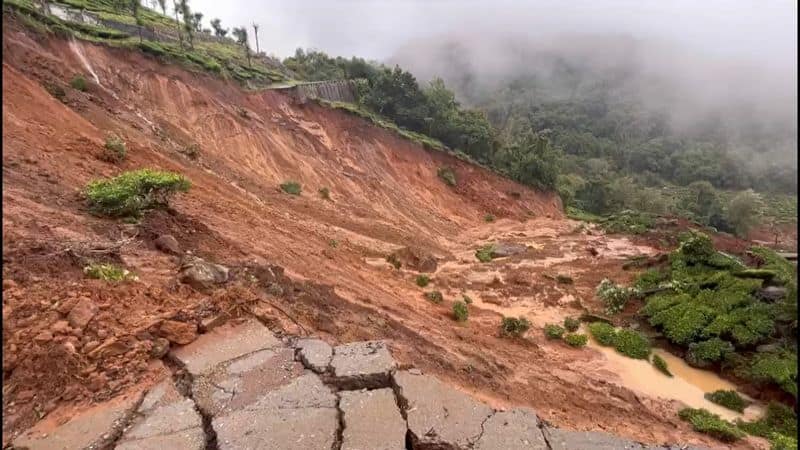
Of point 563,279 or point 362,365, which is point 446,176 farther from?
point 362,365

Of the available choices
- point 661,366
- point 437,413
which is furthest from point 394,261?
point 437,413

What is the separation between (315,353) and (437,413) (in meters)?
1.85

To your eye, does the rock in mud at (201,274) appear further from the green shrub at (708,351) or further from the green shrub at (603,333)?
the green shrub at (708,351)

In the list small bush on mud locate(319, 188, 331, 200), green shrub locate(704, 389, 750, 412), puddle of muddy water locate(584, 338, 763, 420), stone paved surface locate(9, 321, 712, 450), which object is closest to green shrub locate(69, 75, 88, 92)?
small bush on mud locate(319, 188, 331, 200)

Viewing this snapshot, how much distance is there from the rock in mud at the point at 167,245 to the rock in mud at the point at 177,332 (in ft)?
6.71

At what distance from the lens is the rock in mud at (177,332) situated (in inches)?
234

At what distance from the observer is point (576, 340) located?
11828mm

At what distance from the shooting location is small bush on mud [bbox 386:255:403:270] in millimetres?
15534

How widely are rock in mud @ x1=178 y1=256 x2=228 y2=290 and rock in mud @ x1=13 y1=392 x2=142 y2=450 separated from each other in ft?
7.42

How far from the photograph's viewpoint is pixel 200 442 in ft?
15.1

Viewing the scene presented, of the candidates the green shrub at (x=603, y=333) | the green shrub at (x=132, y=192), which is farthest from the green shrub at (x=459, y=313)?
the green shrub at (x=132, y=192)

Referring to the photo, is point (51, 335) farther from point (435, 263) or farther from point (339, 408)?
point (435, 263)

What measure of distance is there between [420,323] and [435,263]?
24.1 ft

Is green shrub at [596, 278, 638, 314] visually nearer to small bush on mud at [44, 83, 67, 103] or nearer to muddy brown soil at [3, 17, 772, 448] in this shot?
muddy brown soil at [3, 17, 772, 448]
